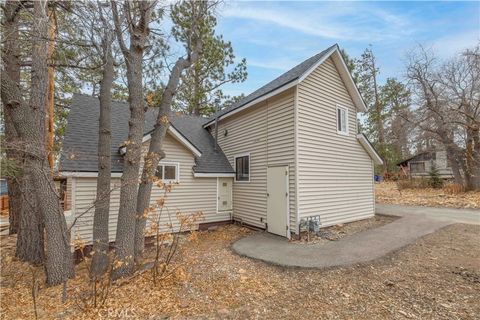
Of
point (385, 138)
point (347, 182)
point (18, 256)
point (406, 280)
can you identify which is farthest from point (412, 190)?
point (18, 256)

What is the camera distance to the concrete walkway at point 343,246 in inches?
223

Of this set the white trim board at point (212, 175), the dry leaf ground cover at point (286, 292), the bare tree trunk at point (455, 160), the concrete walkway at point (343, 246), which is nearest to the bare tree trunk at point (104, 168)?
the dry leaf ground cover at point (286, 292)

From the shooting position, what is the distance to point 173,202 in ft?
29.0

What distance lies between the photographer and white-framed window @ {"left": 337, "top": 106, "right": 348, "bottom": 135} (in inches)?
370

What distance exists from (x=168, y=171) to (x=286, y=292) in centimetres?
594

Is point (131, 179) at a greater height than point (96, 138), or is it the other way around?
point (96, 138)

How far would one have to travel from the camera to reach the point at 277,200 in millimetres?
8164

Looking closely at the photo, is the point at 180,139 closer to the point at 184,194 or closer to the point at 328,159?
the point at 184,194

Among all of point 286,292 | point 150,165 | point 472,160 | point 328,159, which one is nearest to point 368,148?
point 328,159

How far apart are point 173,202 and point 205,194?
1322mm

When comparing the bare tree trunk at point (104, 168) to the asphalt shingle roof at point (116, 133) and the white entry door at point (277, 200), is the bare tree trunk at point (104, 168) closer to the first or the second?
the asphalt shingle roof at point (116, 133)

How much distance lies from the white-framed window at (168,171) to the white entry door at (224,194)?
1.80 meters

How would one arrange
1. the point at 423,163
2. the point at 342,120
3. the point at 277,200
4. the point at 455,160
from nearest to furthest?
the point at 277,200
the point at 342,120
the point at 455,160
the point at 423,163

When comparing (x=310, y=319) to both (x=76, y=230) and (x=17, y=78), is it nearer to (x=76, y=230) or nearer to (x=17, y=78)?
(x=76, y=230)
